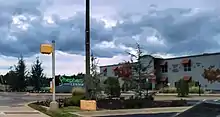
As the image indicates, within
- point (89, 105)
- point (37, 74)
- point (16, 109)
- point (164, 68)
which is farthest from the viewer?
point (164, 68)

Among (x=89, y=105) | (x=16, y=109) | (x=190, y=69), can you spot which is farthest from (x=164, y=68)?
(x=89, y=105)

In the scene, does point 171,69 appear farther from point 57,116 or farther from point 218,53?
point 57,116

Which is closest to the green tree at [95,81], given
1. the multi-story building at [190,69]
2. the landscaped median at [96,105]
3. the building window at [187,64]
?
the landscaped median at [96,105]

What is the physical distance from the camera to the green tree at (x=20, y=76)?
212 ft

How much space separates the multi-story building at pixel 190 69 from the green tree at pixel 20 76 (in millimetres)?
11581

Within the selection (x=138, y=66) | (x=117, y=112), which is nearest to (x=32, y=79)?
(x=138, y=66)

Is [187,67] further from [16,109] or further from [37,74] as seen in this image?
[16,109]

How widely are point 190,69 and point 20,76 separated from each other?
27.2 metres

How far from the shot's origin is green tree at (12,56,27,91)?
64500mm

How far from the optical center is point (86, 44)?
73.1 feet

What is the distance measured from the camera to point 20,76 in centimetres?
6400

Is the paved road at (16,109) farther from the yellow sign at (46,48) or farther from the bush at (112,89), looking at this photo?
the bush at (112,89)

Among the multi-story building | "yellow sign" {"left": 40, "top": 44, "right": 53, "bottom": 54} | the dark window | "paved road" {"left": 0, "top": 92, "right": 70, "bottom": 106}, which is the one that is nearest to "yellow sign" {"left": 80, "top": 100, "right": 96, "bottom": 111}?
"yellow sign" {"left": 40, "top": 44, "right": 53, "bottom": 54}

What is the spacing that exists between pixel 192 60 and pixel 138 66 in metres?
47.0
